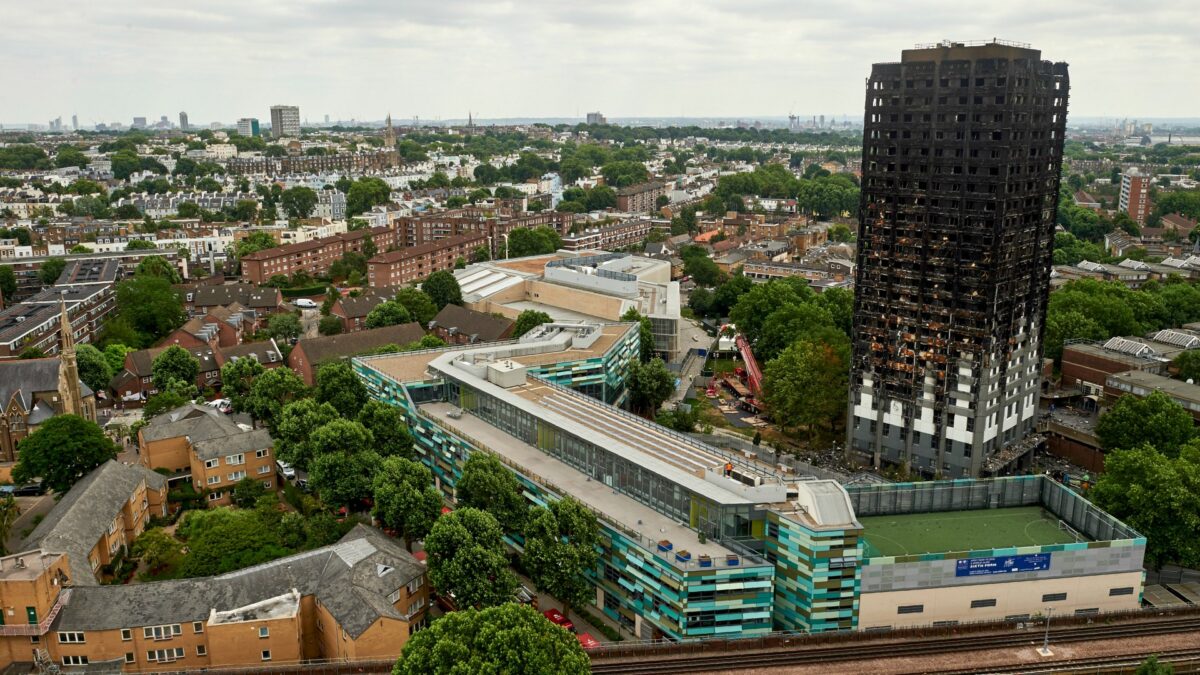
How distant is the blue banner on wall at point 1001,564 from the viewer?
42.9 metres

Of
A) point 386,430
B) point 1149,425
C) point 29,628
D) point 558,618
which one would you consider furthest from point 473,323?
point 1149,425

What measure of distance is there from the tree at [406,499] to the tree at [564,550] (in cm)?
723

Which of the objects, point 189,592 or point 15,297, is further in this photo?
point 15,297

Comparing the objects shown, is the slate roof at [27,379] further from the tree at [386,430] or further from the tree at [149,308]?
the tree at [149,308]

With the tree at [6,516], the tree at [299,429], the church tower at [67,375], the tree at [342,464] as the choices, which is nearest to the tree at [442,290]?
the church tower at [67,375]

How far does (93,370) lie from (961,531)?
6953 cm

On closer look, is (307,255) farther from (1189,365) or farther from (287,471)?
(1189,365)

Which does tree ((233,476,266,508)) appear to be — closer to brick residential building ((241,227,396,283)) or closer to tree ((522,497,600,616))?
tree ((522,497,600,616))

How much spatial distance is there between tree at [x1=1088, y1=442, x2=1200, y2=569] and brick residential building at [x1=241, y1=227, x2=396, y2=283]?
102 metres

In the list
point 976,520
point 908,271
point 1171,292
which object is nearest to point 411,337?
point 908,271

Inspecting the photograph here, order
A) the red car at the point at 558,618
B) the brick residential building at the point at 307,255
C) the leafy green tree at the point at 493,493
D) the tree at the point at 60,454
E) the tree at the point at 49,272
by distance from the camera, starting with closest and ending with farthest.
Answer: the red car at the point at 558,618 → the leafy green tree at the point at 493,493 → the tree at the point at 60,454 → the tree at the point at 49,272 → the brick residential building at the point at 307,255

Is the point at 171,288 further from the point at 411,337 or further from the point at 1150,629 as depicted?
the point at 1150,629

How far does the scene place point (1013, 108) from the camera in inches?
2210

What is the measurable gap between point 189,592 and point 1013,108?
52762 millimetres
